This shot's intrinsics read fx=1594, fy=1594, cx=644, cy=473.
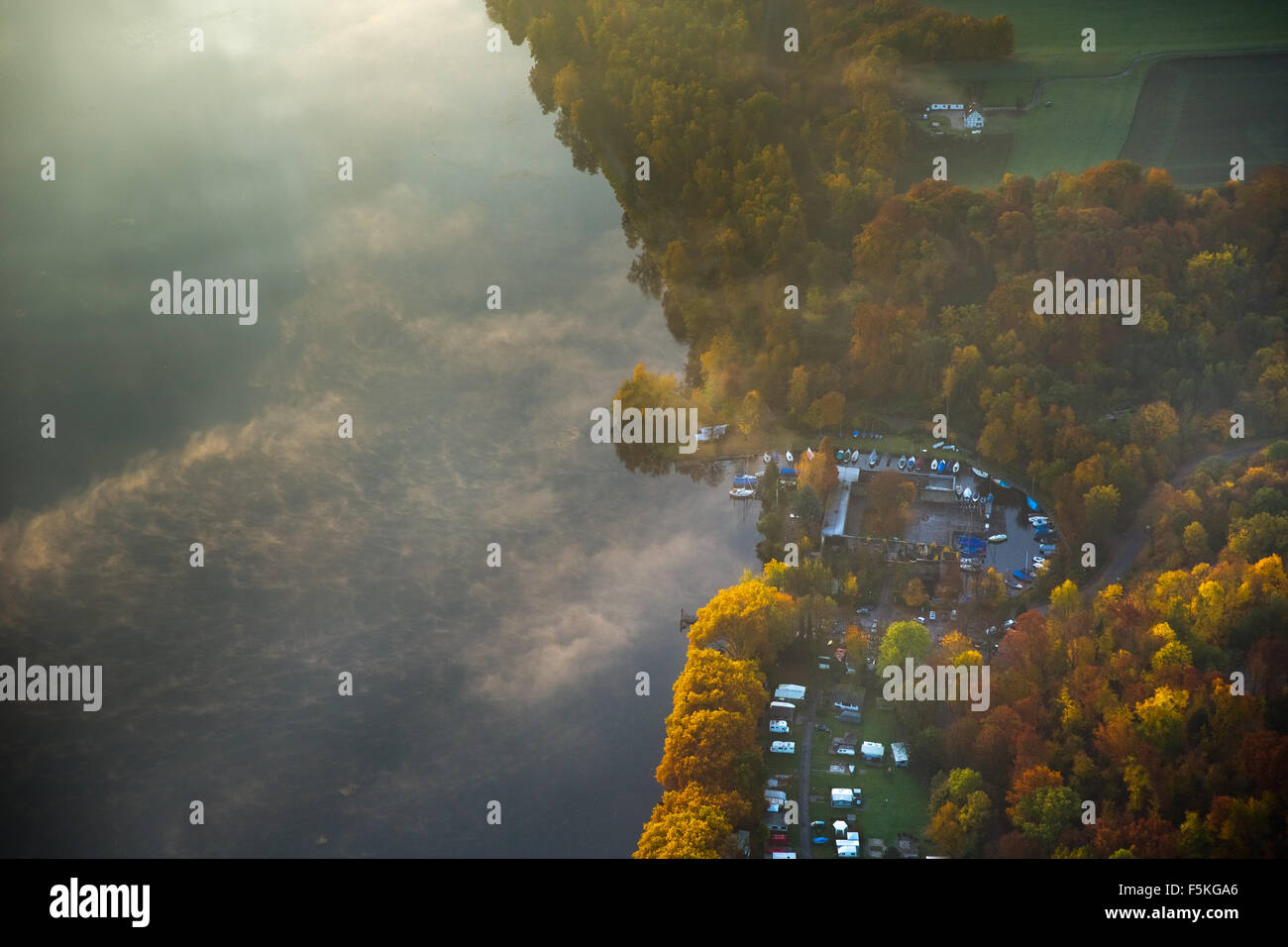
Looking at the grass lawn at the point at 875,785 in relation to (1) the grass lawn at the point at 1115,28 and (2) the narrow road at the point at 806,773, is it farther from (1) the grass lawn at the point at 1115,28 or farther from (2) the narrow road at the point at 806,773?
(1) the grass lawn at the point at 1115,28

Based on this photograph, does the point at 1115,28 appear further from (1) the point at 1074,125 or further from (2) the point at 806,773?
(2) the point at 806,773

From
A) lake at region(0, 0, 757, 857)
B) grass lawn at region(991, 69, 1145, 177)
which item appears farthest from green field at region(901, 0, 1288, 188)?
lake at region(0, 0, 757, 857)

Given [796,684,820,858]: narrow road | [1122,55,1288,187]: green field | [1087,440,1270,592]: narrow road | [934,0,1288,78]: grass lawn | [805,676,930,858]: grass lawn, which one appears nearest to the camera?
[796,684,820,858]: narrow road

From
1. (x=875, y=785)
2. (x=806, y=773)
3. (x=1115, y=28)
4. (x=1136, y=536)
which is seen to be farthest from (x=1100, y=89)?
(x=806, y=773)

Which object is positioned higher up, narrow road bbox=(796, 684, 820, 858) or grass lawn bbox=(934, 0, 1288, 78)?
grass lawn bbox=(934, 0, 1288, 78)

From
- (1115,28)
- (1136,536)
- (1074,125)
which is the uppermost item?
(1115,28)

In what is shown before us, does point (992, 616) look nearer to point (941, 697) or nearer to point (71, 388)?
point (941, 697)

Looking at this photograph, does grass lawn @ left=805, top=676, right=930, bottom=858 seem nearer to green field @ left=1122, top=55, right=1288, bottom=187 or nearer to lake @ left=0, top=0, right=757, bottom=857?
lake @ left=0, top=0, right=757, bottom=857
